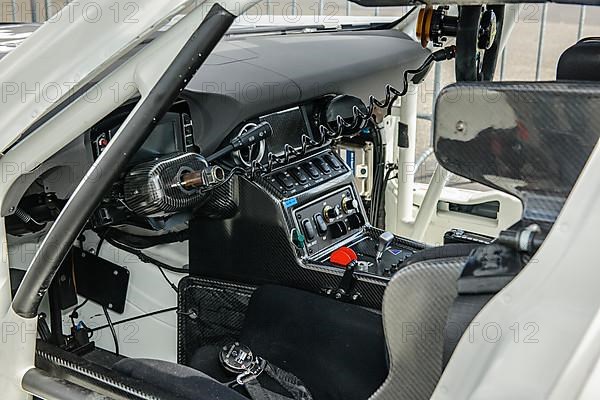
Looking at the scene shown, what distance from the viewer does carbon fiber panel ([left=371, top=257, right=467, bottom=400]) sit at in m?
1.12

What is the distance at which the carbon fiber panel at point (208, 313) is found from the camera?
215 cm

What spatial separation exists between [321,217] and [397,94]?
749 mm

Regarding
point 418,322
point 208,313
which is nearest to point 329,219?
point 208,313

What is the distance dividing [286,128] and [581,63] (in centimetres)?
118

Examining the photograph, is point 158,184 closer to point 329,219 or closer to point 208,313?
point 208,313

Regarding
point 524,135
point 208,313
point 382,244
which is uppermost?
point 524,135

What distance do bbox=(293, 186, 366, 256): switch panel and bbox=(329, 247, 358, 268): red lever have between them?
7 centimetres

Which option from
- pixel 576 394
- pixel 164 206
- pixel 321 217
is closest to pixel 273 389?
pixel 164 206

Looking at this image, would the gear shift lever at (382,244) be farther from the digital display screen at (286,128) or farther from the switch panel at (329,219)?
the digital display screen at (286,128)

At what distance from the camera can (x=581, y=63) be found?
1217 mm

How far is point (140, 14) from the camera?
125 centimetres

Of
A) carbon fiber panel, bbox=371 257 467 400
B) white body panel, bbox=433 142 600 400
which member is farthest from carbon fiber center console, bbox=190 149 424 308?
white body panel, bbox=433 142 600 400

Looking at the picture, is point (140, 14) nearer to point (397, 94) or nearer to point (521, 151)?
point (521, 151)

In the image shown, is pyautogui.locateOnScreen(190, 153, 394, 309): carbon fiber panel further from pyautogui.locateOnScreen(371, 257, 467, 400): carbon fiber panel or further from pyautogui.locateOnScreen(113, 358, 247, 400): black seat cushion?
pyautogui.locateOnScreen(371, 257, 467, 400): carbon fiber panel
